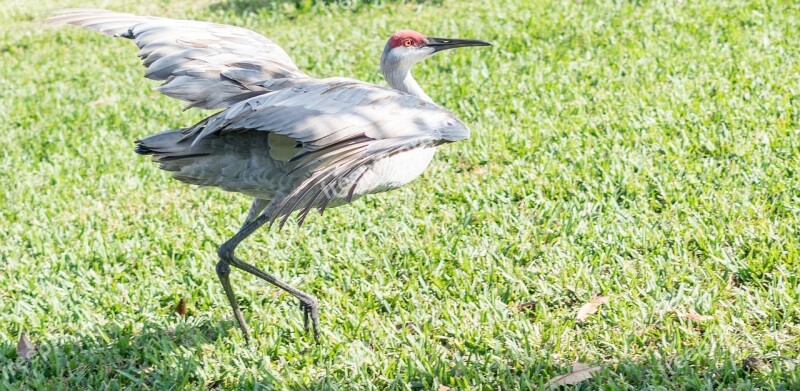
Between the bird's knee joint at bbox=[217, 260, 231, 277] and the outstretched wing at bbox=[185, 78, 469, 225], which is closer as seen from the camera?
the outstretched wing at bbox=[185, 78, 469, 225]

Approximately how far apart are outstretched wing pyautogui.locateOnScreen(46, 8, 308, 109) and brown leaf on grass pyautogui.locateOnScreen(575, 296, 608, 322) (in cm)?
176

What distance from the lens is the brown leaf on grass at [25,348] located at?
4.42 m

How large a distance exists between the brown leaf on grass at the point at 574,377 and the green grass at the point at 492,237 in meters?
0.06

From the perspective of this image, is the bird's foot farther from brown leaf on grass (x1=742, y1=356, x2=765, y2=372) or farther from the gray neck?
brown leaf on grass (x1=742, y1=356, x2=765, y2=372)

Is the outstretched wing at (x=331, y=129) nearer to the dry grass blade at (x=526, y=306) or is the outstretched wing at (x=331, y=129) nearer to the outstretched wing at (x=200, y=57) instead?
the outstretched wing at (x=200, y=57)

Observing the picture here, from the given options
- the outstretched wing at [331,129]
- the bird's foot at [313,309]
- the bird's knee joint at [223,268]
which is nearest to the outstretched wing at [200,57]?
the outstretched wing at [331,129]

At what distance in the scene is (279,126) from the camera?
12.3 feet

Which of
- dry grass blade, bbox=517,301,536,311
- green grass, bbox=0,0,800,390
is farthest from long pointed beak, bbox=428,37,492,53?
dry grass blade, bbox=517,301,536,311

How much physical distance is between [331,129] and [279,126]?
0.72 feet

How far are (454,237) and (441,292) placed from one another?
578mm

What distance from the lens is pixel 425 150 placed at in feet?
12.8

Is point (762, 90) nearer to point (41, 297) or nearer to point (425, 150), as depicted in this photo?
point (425, 150)

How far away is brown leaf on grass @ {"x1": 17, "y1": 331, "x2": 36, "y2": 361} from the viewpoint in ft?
14.5

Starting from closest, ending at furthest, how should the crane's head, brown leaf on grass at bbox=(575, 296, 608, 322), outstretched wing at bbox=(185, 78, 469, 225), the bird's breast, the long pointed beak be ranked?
outstretched wing at bbox=(185, 78, 469, 225), the bird's breast, brown leaf on grass at bbox=(575, 296, 608, 322), the crane's head, the long pointed beak
